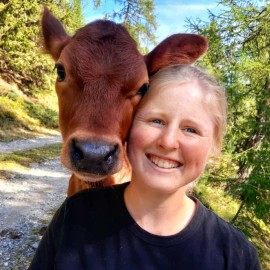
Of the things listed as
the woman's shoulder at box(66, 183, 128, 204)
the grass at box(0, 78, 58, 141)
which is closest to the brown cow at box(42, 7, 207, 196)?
the woman's shoulder at box(66, 183, 128, 204)

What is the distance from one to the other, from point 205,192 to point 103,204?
6547 millimetres

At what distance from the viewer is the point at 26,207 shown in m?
8.27

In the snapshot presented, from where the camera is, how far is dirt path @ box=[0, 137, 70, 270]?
5906mm

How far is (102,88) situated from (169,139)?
879 mm

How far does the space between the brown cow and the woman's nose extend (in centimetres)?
46

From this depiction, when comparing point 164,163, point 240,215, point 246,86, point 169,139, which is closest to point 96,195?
point 164,163

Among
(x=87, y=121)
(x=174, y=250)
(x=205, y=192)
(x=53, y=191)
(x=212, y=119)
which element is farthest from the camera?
(x=53, y=191)

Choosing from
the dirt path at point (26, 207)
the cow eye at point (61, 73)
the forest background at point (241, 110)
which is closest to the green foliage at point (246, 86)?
the forest background at point (241, 110)

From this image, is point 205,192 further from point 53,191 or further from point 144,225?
point 144,225

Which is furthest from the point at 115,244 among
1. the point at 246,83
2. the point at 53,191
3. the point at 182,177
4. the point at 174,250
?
the point at 53,191

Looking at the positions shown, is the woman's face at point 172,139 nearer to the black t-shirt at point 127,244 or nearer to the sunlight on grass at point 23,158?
the black t-shirt at point 127,244

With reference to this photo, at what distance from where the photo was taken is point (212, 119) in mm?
1930

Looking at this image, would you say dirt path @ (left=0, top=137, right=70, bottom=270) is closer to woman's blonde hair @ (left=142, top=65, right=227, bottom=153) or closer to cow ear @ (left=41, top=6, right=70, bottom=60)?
cow ear @ (left=41, top=6, right=70, bottom=60)

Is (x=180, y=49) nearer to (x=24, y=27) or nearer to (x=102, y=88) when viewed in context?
(x=102, y=88)
